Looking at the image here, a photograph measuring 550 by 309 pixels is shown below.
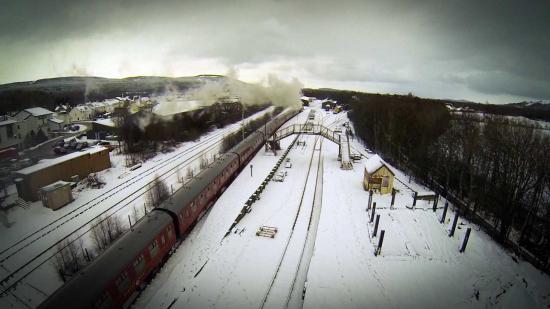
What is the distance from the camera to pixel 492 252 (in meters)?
15.1

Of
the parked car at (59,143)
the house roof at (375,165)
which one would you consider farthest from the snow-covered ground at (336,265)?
the parked car at (59,143)

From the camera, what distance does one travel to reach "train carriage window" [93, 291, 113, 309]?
8.59m

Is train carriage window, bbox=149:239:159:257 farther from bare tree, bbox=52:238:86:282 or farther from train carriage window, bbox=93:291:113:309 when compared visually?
bare tree, bbox=52:238:86:282

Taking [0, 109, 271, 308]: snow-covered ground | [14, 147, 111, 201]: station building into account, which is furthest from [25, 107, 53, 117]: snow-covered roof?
[14, 147, 111, 201]: station building

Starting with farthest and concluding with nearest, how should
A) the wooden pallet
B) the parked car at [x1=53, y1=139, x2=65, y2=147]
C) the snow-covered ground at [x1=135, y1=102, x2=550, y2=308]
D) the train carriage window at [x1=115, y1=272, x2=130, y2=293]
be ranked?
the parked car at [x1=53, y1=139, x2=65, y2=147]
the wooden pallet
the snow-covered ground at [x1=135, y1=102, x2=550, y2=308]
the train carriage window at [x1=115, y1=272, x2=130, y2=293]

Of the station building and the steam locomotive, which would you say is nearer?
the steam locomotive

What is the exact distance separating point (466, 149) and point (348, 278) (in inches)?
659

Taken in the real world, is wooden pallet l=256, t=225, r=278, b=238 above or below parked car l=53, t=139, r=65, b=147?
below

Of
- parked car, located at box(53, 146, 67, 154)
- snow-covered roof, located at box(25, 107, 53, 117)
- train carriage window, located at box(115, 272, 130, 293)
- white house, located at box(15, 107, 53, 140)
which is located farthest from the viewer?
snow-covered roof, located at box(25, 107, 53, 117)

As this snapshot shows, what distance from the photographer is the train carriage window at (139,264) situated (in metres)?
10.7

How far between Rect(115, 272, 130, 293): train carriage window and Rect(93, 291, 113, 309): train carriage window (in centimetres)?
51

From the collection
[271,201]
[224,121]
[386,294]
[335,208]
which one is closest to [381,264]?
[386,294]

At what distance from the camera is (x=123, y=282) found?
992 centimetres

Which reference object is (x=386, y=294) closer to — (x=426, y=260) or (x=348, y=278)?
(x=348, y=278)
